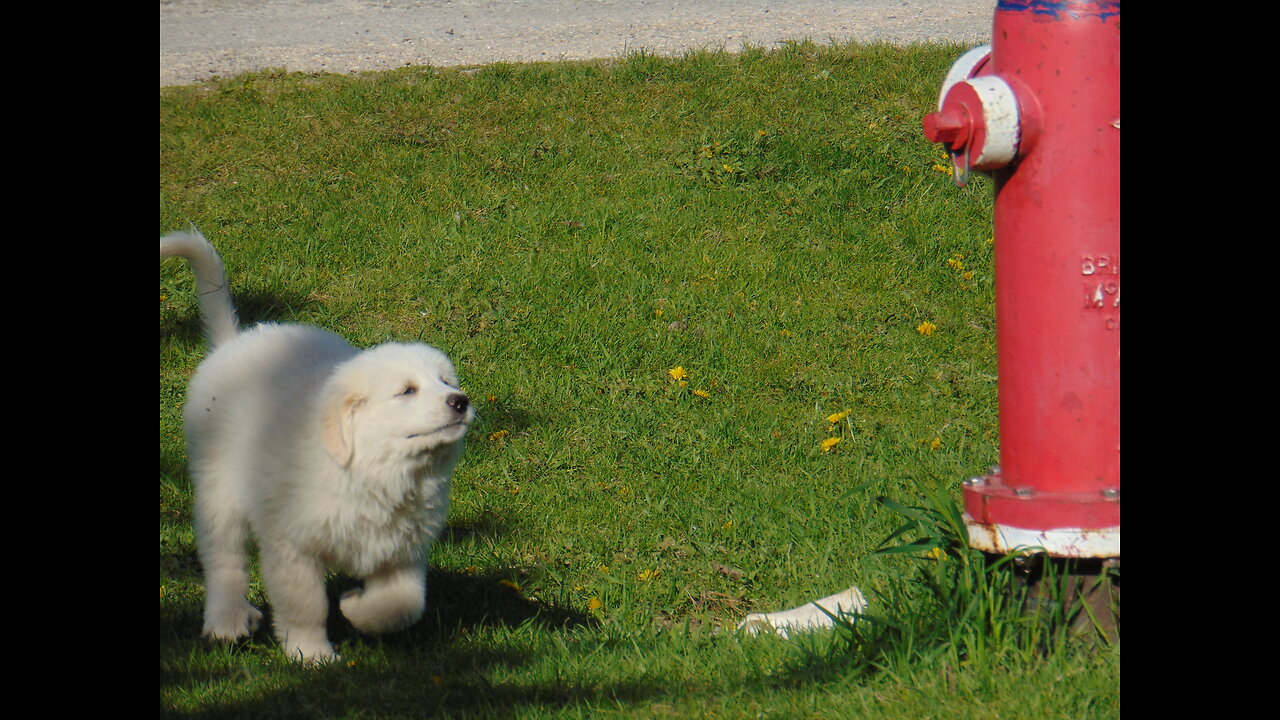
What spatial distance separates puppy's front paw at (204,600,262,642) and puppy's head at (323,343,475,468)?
756 millimetres

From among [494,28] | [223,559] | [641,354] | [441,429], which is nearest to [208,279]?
[223,559]

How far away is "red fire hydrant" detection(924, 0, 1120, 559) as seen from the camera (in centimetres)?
289

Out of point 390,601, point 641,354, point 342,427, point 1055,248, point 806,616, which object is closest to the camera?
point 1055,248

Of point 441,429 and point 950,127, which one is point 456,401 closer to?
point 441,429

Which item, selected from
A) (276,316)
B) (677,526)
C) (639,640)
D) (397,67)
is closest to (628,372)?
(677,526)

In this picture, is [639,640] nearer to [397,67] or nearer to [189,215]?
[189,215]

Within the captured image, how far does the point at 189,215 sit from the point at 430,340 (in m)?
2.18

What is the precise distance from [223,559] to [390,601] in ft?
2.22

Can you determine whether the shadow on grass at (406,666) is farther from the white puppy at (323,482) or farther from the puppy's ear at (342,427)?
the puppy's ear at (342,427)

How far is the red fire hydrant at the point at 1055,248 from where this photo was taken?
Answer: 2.89 metres

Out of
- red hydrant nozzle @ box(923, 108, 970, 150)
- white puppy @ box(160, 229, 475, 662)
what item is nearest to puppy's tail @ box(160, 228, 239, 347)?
white puppy @ box(160, 229, 475, 662)

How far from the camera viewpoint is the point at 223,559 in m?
3.99

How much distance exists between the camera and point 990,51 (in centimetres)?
324

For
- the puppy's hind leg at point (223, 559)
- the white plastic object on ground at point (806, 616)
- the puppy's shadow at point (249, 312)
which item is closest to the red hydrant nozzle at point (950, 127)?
the white plastic object on ground at point (806, 616)
